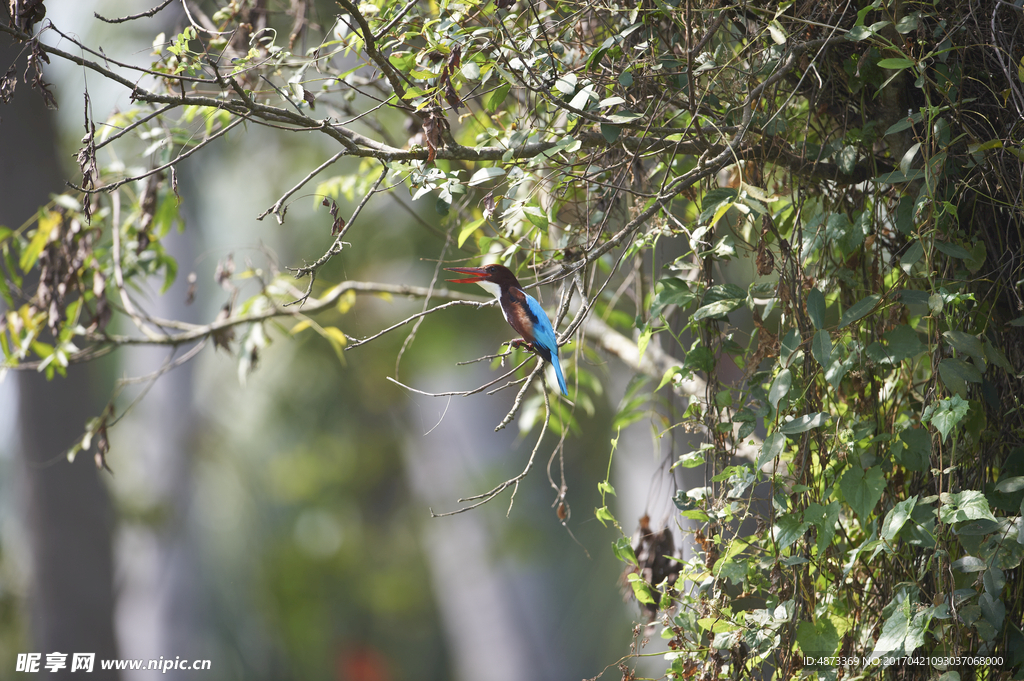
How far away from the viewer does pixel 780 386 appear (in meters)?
1.11

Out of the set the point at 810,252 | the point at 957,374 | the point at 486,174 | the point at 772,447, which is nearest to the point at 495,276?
the point at 486,174

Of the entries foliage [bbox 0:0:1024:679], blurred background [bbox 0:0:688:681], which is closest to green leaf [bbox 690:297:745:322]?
foliage [bbox 0:0:1024:679]

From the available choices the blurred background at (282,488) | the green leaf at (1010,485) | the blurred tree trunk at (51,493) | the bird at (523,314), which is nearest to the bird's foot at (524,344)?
the bird at (523,314)

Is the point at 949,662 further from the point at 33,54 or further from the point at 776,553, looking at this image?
the point at 33,54

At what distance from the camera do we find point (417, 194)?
1158 mm

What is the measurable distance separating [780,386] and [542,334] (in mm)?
423

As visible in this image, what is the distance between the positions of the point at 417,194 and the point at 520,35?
1.16 feet

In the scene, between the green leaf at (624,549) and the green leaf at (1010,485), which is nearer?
the green leaf at (1010,485)

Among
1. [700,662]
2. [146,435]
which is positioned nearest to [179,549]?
[146,435]

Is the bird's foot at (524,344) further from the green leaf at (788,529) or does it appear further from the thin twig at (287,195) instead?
the green leaf at (788,529)

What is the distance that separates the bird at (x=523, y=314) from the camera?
3.28ft

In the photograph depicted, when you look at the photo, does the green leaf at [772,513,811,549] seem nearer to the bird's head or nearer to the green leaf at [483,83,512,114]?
the bird's head

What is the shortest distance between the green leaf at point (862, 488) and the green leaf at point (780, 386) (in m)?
0.18

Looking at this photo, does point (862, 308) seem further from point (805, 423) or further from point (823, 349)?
point (805, 423)
